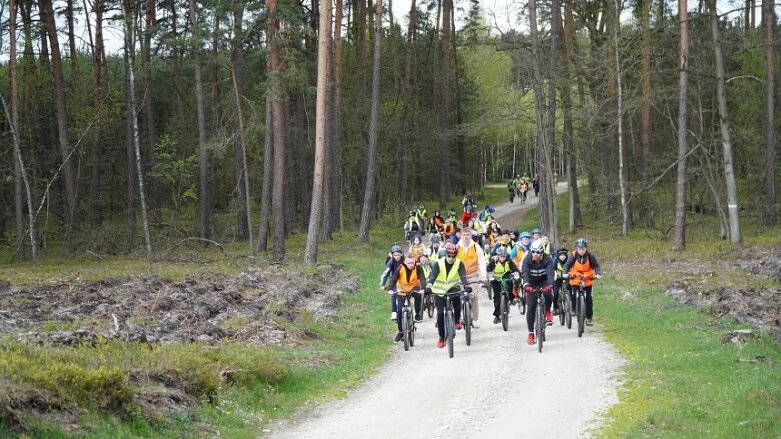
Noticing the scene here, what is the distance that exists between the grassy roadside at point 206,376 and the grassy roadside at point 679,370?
4.25 metres

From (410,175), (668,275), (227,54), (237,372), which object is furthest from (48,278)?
(410,175)

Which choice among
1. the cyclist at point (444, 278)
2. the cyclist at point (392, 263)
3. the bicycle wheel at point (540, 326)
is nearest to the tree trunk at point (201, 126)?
the cyclist at point (392, 263)

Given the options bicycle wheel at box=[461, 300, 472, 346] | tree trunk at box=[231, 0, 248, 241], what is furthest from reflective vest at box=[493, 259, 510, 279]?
tree trunk at box=[231, 0, 248, 241]

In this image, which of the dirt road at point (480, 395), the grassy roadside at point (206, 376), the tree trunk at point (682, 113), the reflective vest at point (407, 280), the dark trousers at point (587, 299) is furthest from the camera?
the tree trunk at point (682, 113)

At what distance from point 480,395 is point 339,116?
29.1 meters

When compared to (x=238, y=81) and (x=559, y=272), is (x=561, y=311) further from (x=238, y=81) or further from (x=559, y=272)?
(x=238, y=81)

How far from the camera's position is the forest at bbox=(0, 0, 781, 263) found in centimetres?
2892

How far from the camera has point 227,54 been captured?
31.6 meters

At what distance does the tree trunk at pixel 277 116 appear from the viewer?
87.9ft

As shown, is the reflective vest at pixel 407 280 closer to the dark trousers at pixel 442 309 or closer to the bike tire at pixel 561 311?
the dark trousers at pixel 442 309

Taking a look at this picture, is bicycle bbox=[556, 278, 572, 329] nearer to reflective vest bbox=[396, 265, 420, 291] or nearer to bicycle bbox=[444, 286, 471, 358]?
bicycle bbox=[444, 286, 471, 358]

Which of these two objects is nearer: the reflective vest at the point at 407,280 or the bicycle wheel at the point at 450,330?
the bicycle wheel at the point at 450,330

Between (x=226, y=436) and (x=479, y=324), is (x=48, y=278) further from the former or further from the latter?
(x=226, y=436)

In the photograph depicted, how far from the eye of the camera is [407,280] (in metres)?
15.0
